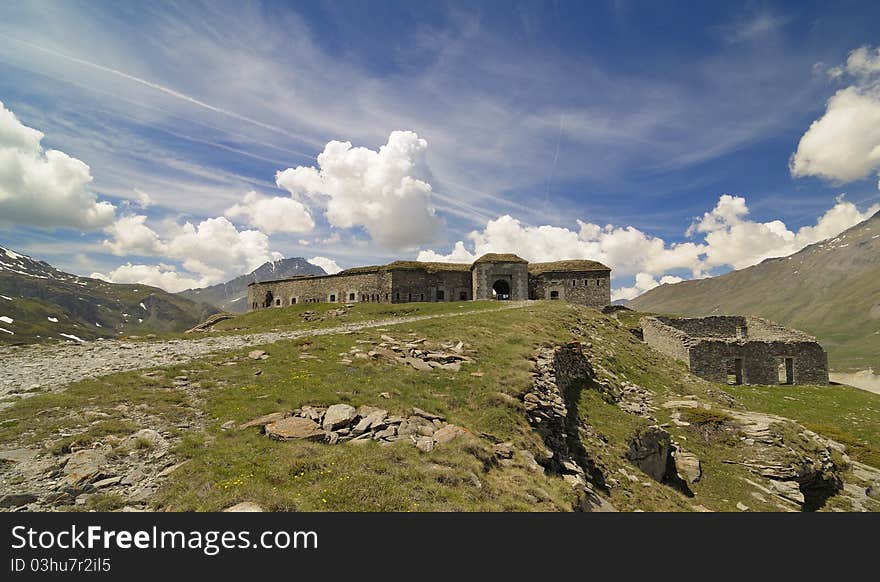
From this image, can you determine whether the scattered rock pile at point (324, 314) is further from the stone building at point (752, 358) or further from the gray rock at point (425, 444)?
the stone building at point (752, 358)

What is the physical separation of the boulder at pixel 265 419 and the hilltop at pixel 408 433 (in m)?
0.07

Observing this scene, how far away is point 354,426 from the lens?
39.1ft

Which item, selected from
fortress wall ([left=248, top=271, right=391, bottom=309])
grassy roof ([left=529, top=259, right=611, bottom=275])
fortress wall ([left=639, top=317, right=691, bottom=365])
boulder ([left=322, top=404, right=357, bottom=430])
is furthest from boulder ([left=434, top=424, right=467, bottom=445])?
grassy roof ([left=529, top=259, right=611, bottom=275])

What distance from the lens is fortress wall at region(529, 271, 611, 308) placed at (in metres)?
61.9

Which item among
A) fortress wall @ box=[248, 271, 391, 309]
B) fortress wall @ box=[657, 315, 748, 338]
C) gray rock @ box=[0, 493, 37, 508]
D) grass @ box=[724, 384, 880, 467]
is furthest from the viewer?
fortress wall @ box=[248, 271, 391, 309]

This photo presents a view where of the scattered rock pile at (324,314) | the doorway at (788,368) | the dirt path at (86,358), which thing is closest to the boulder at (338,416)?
the dirt path at (86,358)

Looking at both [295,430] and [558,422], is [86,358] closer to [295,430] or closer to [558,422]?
[295,430]

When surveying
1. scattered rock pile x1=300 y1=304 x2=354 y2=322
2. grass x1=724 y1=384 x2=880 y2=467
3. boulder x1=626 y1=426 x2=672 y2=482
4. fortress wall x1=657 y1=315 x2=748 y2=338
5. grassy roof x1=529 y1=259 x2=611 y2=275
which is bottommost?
grass x1=724 y1=384 x2=880 y2=467

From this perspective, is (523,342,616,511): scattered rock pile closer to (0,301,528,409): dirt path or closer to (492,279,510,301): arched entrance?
(0,301,528,409): dirt path

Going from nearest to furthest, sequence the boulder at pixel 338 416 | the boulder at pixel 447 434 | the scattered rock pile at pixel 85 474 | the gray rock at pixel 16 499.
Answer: the gray rock at pixel 16 499 < the scattered rock pile at pixel 85 474 < the boulder at pixel 447 434 < the boulder at pixel 338 416

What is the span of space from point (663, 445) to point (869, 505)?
9462mm

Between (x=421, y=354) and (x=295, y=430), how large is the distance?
9.93 metres

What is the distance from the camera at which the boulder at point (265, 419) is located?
38.0 ft

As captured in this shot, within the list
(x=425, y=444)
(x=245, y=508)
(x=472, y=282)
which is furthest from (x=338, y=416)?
(x=472, y=282)
